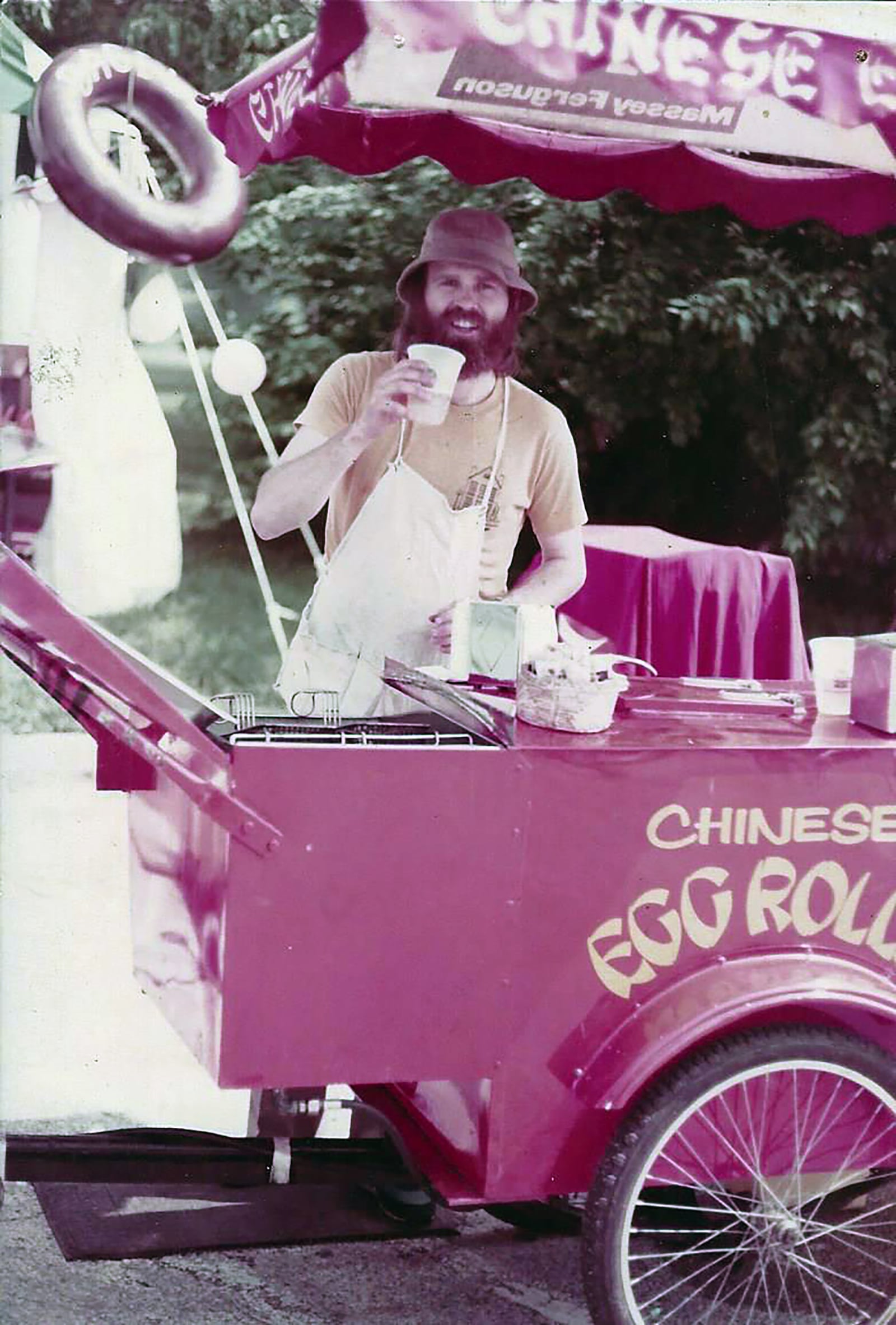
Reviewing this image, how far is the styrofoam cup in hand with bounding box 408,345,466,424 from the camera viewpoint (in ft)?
10.8

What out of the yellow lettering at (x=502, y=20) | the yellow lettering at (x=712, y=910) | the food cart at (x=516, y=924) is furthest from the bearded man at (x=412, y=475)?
the yellow lettering at (x=712, y=910)

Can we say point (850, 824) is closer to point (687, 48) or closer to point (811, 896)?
point (811, 896)

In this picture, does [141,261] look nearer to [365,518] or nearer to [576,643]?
[365,518]

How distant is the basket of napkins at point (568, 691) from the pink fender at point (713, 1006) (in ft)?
1.56

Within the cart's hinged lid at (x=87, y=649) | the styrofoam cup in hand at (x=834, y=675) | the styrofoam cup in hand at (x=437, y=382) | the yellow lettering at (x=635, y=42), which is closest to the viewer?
the cart's hinged lid at (x=87, y=649)

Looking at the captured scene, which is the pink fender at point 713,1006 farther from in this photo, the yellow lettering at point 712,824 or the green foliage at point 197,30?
the green foliage at point 197,30

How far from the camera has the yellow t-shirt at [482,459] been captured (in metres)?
3.36

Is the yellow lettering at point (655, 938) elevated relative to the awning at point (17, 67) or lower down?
lower down

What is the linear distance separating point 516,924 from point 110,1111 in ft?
5.10

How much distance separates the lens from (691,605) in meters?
3.73

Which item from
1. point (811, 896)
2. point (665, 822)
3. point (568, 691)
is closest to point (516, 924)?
point (665, 822)

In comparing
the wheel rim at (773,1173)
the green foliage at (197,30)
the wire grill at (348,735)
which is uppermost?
the green foliage at (197,30)

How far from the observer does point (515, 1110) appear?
9.00 feet

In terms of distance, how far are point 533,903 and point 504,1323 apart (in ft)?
3.23
